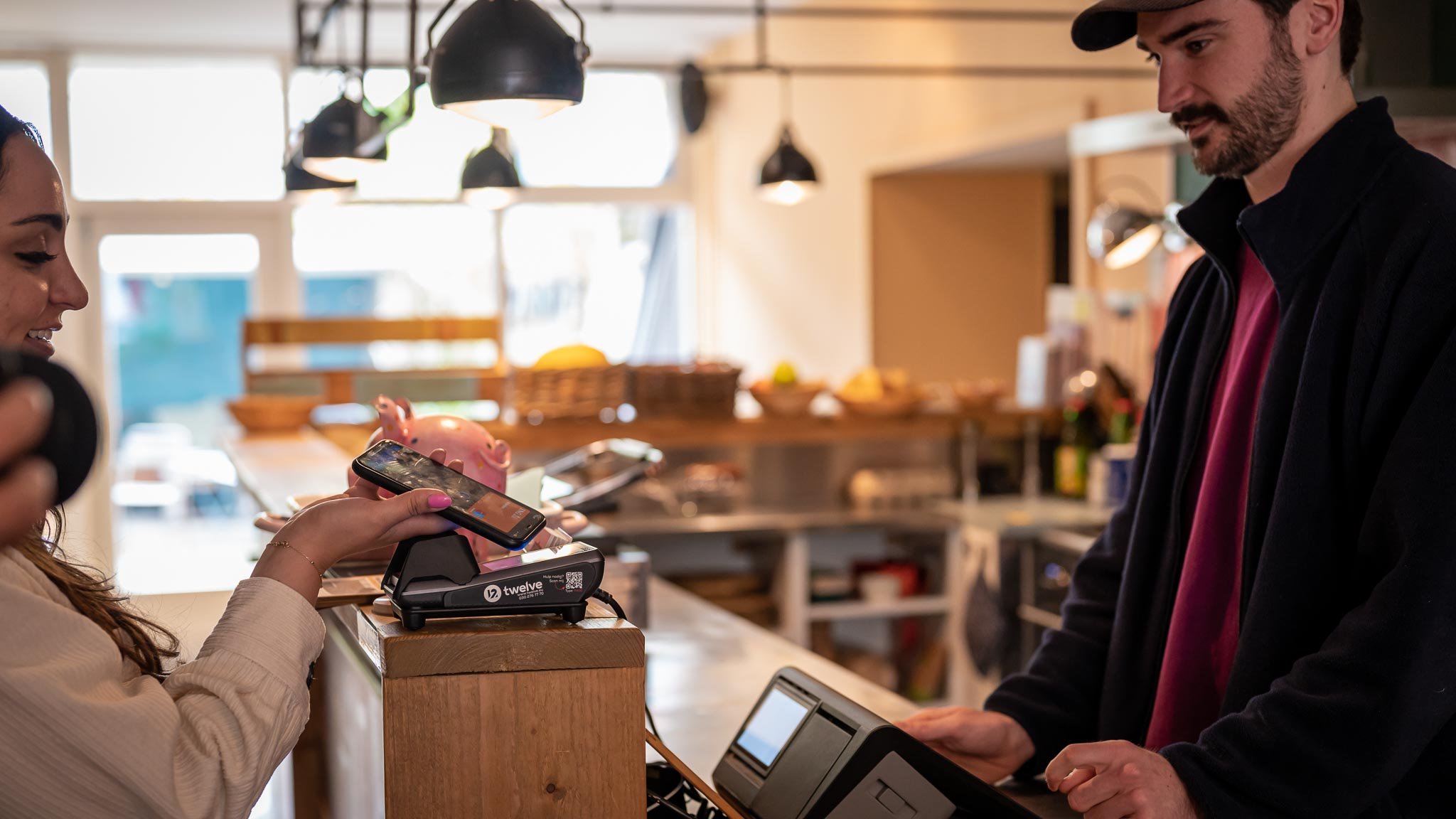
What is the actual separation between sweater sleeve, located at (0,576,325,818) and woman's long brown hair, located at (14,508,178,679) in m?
0.05

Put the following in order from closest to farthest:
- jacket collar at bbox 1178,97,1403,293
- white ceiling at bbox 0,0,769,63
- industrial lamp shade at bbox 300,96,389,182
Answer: jacket collar at bbox 1178,97,1403,293 < industrial lamp shade at bbox 300,96,389,182 < white ceiling at bbox 0,0,769,63

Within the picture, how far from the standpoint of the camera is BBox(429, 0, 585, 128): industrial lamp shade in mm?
1778

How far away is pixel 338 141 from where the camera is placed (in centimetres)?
295

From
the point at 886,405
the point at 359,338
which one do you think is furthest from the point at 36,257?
the point at 359,338

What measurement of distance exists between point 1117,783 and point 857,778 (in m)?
0.24

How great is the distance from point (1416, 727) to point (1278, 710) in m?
0.12

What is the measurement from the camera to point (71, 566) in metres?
1.21

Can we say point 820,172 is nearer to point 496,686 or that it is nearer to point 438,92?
point 438,92

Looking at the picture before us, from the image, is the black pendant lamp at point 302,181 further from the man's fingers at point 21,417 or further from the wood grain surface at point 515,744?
the man's fingers at point 21,417

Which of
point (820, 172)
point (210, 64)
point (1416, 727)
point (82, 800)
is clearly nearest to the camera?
point (82, 800)

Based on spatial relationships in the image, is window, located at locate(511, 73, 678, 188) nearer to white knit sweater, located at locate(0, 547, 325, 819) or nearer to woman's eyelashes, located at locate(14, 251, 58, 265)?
woman's eyelashes, located at locate(14, 251, 58, 265)

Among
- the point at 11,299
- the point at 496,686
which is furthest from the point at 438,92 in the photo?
the point at 496,686

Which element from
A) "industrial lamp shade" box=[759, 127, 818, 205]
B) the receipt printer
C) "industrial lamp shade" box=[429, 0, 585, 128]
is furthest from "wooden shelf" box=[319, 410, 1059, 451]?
the receipt printer

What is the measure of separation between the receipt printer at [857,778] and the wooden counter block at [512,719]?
306 mm
